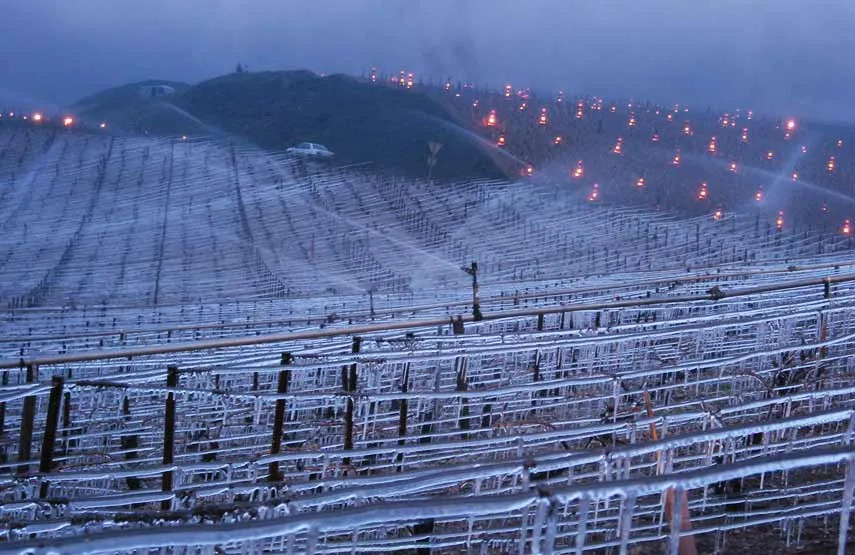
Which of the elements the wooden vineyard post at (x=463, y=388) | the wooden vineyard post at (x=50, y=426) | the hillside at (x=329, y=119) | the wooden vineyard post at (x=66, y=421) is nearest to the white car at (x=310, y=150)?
the hillside at (x=329, y=119)

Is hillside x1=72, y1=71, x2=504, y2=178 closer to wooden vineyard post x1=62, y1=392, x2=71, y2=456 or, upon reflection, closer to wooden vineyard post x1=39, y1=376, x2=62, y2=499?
wooden vineyard post x1=62, y1=392, x2=71, y2=456

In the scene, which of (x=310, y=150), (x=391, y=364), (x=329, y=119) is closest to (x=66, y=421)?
(x=391, y=364)

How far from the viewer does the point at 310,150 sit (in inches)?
522

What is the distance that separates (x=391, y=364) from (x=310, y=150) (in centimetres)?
1015

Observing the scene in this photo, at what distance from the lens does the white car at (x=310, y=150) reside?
43.1ft

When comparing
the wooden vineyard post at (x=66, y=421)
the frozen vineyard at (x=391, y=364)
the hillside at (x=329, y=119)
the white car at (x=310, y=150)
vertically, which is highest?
the hillside at (x=329, y=119)

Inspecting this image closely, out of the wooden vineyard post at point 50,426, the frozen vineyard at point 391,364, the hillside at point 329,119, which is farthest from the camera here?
the hillside at point 329,119

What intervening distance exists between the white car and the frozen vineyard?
50 cm

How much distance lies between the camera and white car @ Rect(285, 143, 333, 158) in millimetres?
13148

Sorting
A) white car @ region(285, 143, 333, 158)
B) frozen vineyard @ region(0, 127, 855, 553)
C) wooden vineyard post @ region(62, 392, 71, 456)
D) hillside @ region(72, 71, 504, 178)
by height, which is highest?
hillside @ region(72, 71, 504, 178)

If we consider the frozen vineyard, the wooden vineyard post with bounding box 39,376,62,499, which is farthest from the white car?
the wooden vineyard post with bounding box 39,376,62,499

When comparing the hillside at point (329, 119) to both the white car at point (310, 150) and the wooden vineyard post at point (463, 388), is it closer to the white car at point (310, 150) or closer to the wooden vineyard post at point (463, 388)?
the white car at point (310, 150)

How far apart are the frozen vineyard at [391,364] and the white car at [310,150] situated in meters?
0.50

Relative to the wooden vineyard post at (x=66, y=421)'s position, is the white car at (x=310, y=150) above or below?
Result: above
